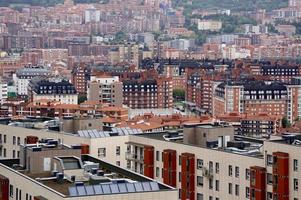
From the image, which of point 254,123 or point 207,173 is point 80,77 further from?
point 207,173

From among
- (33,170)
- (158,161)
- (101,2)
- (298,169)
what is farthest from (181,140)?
(101,2)

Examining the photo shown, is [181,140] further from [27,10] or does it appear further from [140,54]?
[27,10]

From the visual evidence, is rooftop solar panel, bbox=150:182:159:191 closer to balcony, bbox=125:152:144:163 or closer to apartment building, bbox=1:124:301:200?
apartment building, bbox=1:124:301:200

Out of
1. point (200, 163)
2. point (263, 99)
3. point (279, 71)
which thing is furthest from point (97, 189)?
point (279, 71)

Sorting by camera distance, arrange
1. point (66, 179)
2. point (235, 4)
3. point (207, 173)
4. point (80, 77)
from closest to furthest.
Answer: point (66, 179), point (207, 173), point (80, 77), point (235, 4)

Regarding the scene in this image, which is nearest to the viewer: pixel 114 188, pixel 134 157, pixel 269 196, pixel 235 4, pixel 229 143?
pixel 114 188
